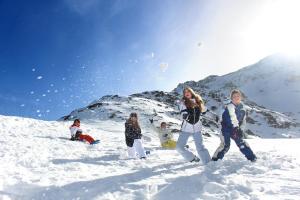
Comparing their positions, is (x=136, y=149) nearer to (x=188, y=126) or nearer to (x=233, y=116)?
(x=188, y=126)

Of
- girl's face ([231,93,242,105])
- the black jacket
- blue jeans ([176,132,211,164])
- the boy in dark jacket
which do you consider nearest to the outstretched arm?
the boy in dark jacket

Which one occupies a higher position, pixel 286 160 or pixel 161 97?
pixel 161 97

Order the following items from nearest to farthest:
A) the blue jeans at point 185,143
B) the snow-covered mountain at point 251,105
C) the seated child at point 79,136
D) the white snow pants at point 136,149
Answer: the blue jeans at point 185,143 < the white snow pants at point 136,149 < the seated child at point 79,136 < the snow-covered mountain at point 251,105

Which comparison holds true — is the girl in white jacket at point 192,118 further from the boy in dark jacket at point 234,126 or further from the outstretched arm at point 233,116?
the outstretched arm at point 233,116

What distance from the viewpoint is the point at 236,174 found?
8.73 metres

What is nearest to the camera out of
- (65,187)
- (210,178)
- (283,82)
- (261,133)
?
(65,187)

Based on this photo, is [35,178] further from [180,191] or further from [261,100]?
[261,100]

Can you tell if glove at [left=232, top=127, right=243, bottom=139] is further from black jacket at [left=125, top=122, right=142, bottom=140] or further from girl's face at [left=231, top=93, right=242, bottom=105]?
black jacket at [left=125, top=122, right=142, bottom=140]

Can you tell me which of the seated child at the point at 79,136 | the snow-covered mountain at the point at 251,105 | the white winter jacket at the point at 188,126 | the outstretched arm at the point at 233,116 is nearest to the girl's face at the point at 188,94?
the white winter jacket at the point at 188,126

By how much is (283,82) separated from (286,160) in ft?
615

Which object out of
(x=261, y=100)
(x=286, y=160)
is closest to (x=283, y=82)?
(x=261, y=100)

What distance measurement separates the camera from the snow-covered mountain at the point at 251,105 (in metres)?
53.6

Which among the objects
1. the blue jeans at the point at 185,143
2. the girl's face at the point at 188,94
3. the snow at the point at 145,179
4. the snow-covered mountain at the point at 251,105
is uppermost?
the snow-covered mountain at the point at 251,105

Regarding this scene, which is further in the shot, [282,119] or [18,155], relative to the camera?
[282,119]
